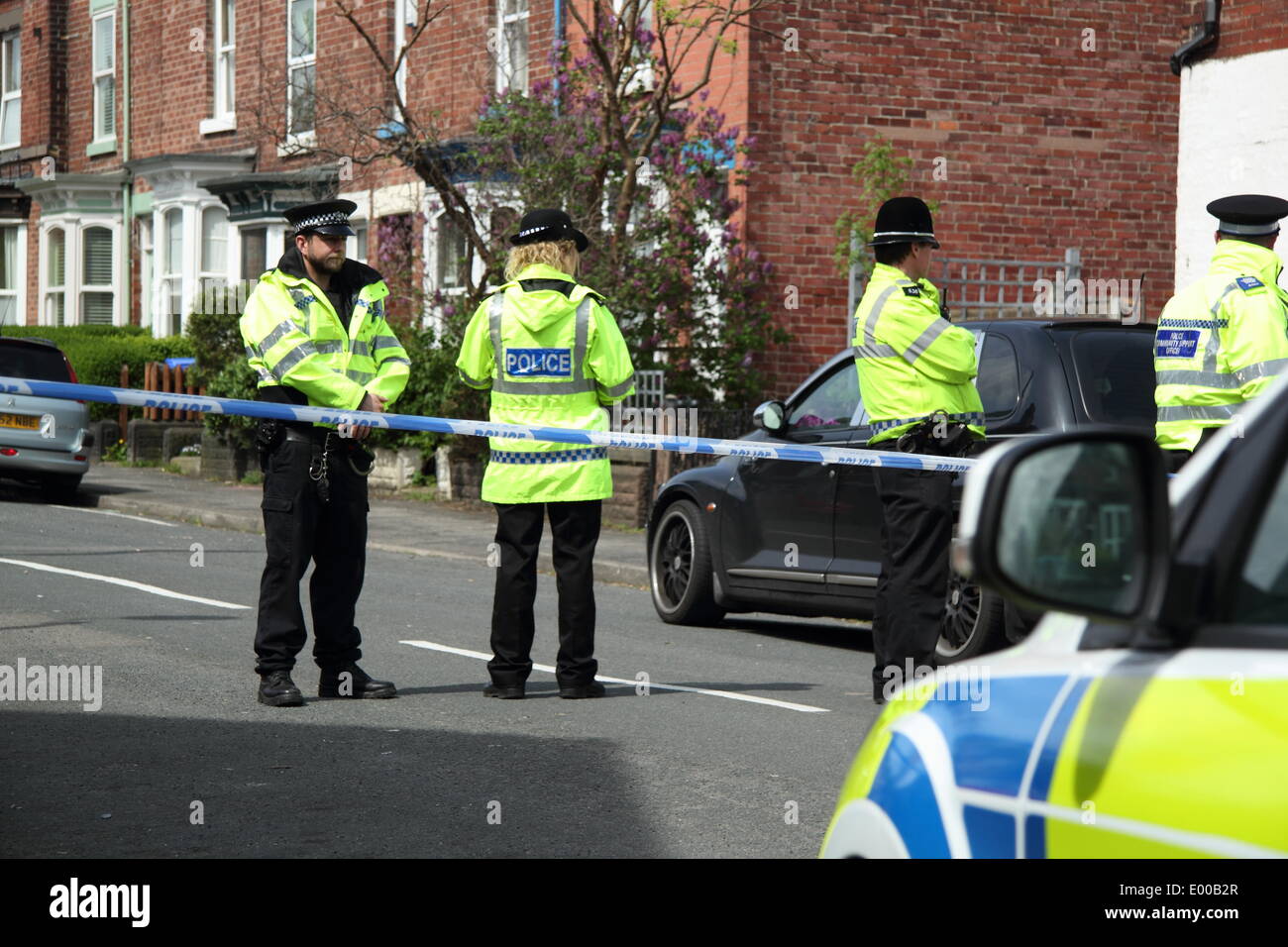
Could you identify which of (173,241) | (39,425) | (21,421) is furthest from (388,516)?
(173,241)

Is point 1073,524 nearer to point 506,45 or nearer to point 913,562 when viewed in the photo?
point 913,562

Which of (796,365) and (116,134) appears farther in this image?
(116,134)

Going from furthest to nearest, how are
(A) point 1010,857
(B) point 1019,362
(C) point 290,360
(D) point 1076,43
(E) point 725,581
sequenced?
(D) point 1076,43 < (E) point 725,581 < (B) point 1019,362 < (C) point 290,360 < (A) point 1010,857

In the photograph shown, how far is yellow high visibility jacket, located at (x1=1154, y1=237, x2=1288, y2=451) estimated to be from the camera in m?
7.41

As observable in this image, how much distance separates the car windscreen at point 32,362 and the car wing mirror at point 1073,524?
18.0 metres

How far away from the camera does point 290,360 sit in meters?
7.56

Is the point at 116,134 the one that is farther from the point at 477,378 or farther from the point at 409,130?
the point at 477,378

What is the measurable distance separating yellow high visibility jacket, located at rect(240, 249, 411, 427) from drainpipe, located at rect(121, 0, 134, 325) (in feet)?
84.7

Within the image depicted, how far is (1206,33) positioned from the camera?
49.4 feet

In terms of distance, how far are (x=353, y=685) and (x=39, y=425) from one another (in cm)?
1254

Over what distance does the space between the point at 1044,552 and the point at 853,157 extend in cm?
1758

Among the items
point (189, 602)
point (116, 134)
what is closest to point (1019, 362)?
point (189, 602)

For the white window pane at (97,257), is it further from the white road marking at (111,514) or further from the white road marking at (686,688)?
the white road marking at (686,688)

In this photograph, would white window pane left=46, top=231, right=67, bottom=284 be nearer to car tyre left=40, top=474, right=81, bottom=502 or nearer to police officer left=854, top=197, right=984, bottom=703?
car tyre left=40, top=474, right=81, bottom=502
